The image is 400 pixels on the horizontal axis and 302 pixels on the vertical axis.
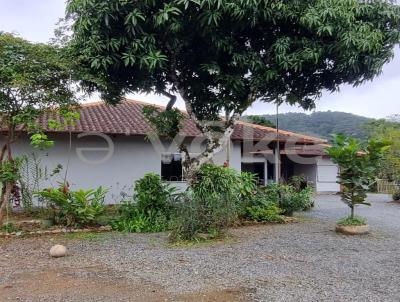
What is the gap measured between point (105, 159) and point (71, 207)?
4913 mm

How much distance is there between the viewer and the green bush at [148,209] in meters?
9.89

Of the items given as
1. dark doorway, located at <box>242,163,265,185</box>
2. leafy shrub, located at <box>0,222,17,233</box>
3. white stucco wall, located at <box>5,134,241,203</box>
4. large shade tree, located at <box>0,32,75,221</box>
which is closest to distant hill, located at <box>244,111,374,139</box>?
dark doorway, located at <box>242,163,265,185</box>

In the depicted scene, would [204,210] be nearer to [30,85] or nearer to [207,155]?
[207,155]

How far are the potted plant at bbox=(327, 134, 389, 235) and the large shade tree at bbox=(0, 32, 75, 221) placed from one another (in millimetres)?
6475

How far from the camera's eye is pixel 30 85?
27.2ft

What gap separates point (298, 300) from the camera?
4770 mm

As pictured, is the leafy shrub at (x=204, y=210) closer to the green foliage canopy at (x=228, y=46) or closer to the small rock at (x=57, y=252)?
the green foliage canopy at (x=228, y=46)

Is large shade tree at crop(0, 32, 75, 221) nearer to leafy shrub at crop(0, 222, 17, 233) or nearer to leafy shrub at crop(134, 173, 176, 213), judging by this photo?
leafy shrub at crop(0, 222, 17, 233)

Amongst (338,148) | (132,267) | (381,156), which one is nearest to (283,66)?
(338,148)

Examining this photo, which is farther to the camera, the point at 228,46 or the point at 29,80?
the point at 228,46

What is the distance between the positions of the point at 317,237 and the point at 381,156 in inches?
101

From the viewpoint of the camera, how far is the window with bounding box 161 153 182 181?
15727 millimetres

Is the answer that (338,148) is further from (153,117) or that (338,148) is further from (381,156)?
(153,117)

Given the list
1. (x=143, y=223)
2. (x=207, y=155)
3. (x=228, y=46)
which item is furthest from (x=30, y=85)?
(x=207, y=155)
